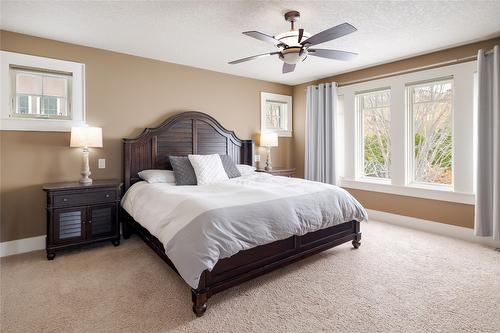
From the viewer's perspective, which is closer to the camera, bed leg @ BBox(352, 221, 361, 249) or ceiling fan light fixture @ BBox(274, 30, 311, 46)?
ceiling fan light fixture @ BBox(274, 30, 311, 46)

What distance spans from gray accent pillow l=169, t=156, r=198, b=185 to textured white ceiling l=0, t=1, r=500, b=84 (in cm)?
155

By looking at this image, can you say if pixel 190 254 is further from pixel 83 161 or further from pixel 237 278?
pixel 83 161

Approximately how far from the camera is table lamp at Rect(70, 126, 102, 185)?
3305mm

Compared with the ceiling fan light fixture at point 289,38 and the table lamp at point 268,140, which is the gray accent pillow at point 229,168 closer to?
the table lamp at point 268,140

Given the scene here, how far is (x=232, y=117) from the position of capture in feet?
16.9

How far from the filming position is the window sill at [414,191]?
376 cm

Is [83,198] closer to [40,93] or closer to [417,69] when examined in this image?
[40,93]

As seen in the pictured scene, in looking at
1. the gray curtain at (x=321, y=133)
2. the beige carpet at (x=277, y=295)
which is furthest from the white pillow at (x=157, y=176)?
the gray curtain at (x=321, y=133)

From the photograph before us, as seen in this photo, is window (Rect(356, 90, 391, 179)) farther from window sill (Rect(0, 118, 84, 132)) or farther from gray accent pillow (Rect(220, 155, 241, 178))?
window sill (Rect(0, 118, 84, 132))

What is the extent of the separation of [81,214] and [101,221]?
239 millimetres

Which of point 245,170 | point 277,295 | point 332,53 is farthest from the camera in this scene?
point 245,170

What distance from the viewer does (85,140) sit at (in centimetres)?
332

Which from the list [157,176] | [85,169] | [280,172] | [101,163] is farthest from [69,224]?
[280,172]

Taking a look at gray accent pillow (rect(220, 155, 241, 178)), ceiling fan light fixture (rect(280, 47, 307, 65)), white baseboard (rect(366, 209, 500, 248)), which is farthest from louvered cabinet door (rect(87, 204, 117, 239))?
white baseboard (rect(366, 209, 500, 248))
